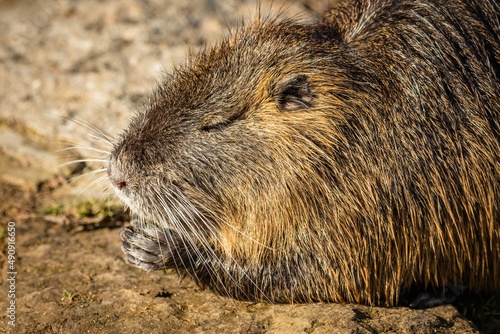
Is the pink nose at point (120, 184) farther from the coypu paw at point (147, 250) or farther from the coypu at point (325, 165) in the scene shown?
the coypu paw at point (147, 250)

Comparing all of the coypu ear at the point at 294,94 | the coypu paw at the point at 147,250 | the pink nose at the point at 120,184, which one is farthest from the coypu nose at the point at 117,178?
the coypu ear at the point at 294,94

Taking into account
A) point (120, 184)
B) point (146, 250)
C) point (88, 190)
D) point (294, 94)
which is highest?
point (294, 94)

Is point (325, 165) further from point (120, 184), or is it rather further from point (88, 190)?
point (88, 190)

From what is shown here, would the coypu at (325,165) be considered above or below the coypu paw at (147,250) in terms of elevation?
above

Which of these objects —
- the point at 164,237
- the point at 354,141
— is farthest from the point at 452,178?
the point at 164,237

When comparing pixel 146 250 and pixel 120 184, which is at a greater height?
pixel 120 184

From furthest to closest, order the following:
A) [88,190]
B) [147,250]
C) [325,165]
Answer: [88,190], [147,250], [325,165]

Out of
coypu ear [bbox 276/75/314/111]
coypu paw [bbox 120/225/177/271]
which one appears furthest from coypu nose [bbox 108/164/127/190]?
coypu ear [bbox 276/75/314/111]

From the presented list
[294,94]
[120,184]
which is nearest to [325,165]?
[294,94]

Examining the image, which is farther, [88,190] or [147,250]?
[88,190]
